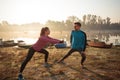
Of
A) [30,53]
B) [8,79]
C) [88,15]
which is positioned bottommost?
[8,79]

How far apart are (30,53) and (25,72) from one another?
143cm

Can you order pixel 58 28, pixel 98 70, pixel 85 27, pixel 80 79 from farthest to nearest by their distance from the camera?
1. pixel 58 28
2. pixel 85 27
3. pixel 98 70
4. pixel 80 79

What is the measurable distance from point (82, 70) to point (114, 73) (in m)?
1.48

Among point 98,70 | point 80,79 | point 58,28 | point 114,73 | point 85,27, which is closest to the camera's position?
point 80,79

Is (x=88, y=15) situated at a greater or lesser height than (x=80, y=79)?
greater

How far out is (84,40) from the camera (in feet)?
28.0

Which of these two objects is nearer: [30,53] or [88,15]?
[30,53]

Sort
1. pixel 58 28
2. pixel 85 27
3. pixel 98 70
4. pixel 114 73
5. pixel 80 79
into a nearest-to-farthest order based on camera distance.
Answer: pixel 80 79, pixel 114 73, pixel 98 70, pixel 85 27, pixel 58 28

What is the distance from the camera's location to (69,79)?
6887mm

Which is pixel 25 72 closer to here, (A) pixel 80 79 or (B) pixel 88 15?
(A) pixel 80 79

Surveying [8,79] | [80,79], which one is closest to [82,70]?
[80,79]

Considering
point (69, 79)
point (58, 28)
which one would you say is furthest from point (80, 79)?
point (58, 28)

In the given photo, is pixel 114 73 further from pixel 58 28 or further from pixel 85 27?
pixel 58 28

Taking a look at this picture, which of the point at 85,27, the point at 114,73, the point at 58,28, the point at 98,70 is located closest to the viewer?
the point at 114,73
